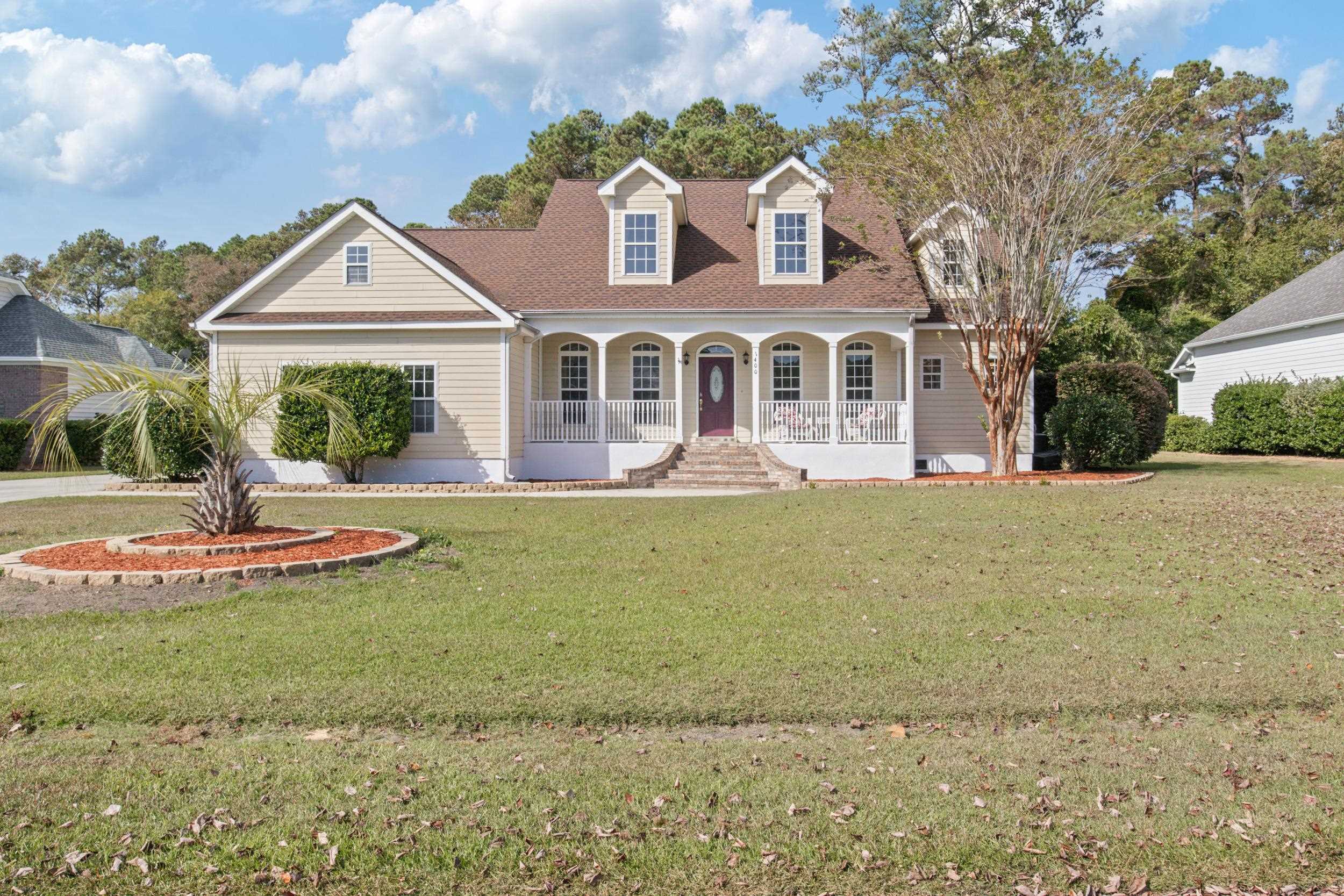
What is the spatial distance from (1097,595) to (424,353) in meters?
14.9

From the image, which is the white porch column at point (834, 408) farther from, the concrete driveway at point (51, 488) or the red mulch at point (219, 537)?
the concrete driveway at point (51, 488)

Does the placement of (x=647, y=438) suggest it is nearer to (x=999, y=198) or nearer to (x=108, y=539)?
(x=999, y=198)

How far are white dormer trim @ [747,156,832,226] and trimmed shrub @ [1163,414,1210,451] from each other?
1463 centimetres

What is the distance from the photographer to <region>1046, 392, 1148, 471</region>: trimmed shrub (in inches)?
729

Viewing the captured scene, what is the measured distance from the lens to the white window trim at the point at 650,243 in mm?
21109

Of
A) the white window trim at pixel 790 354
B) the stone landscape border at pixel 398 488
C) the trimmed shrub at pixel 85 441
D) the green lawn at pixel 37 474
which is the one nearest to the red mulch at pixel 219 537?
the stone landscape border at pixel 398 488

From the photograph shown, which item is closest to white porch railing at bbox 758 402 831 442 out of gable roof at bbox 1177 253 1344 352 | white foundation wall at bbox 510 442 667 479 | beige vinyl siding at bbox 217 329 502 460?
white foundation wall at bbox 510 442 667 479

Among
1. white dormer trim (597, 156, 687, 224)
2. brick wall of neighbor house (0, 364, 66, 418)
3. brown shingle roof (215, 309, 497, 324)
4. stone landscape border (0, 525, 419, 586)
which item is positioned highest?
white dormer trim (597, 156, 687, 224)

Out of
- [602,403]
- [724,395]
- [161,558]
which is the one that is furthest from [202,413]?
[724,395]

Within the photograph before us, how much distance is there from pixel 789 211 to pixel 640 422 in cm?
601

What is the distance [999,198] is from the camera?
18.1 meters

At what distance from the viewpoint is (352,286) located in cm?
1909

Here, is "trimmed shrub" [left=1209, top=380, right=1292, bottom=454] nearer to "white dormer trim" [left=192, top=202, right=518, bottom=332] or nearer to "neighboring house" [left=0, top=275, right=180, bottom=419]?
"white dormer trim" [left=192, top=202, right=518, bottom=332]

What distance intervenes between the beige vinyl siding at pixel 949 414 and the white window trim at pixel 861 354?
3.16ft
